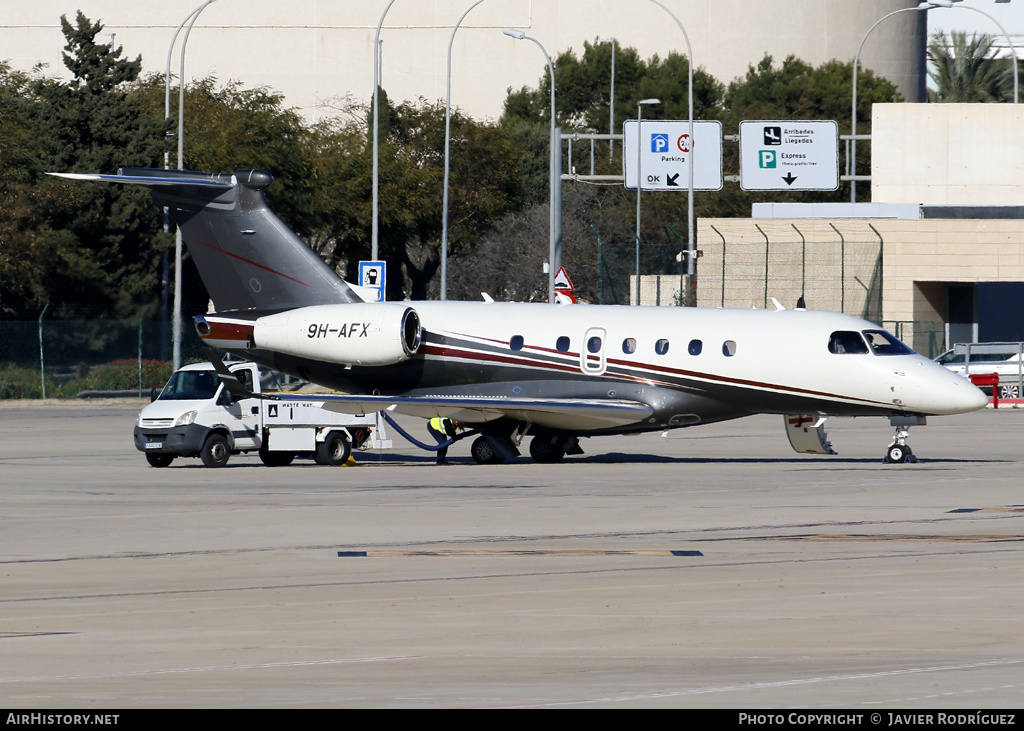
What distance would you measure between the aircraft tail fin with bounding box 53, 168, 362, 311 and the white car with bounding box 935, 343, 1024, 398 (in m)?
28.7

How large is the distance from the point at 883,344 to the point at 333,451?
1035 centimetres

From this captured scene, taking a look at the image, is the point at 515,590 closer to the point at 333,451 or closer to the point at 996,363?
the point at 333,451

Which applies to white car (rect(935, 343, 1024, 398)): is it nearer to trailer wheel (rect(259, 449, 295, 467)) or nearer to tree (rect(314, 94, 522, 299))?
trailer wheel (rect(259, 449, 295, 467))

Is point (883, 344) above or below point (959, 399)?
above

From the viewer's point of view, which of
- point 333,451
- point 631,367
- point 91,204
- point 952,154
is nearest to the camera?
point 631,367

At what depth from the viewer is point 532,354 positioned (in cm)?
2923

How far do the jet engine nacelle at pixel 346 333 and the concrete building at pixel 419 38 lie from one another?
85208 mm

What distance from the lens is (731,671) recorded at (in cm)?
982

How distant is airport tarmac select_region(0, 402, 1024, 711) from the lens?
31.0ft

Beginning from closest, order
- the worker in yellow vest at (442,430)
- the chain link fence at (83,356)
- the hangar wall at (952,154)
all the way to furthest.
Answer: the worker in yellow vest at (442,430) → the chain link fence at (83,356) → the hangar wall at (952,154)

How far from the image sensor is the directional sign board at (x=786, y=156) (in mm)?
67062

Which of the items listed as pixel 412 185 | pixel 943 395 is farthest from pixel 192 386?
pixel 412 185

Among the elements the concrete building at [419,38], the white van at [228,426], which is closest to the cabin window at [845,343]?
the white van at [228,426]

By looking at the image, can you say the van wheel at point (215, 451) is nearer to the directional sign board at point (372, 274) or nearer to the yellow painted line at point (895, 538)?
the directional sign board at point (372, 274)
